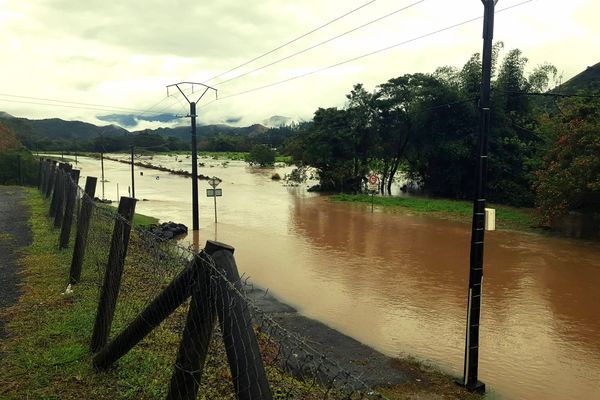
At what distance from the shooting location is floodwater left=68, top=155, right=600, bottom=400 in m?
9.48

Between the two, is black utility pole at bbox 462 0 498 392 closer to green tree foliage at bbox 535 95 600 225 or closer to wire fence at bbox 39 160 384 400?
wire fence at bbox 39 160 384 400

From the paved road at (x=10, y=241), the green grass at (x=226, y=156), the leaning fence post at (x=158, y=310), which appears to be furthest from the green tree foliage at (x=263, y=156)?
the leaning fence post at (x=158, y=310)

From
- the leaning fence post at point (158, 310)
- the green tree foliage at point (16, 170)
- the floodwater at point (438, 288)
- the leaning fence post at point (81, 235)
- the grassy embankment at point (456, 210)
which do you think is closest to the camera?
the leaning fence post at point (158, 310)

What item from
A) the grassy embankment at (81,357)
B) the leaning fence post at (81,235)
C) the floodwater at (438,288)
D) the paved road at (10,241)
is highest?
the leaning fence post at (81,235)

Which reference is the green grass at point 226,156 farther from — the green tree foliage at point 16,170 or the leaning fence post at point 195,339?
the leaning fence post at point 195,339

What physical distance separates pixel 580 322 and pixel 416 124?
102ft

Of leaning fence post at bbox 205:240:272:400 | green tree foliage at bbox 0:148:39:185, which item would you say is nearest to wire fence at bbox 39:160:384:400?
leaning fence post at bbox 205:240:272:400

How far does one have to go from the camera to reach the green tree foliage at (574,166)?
795 inches

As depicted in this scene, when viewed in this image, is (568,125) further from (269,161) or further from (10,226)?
(269,161)

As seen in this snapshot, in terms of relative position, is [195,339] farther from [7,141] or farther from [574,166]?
[7,141]

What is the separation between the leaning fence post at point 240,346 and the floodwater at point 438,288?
666cm

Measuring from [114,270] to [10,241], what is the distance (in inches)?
354

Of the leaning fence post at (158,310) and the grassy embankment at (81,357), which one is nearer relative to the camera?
the leaning fence post at (158,310)

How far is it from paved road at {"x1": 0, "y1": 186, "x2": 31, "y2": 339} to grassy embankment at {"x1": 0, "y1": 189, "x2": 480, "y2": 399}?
0.21 metres
